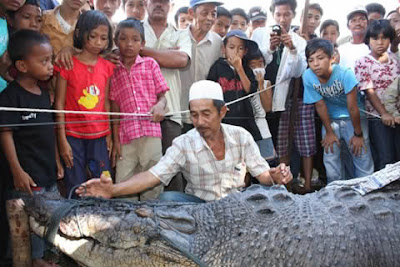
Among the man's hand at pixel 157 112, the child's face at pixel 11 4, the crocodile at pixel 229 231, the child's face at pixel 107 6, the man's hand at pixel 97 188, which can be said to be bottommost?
the crocodile at pixel 229 231

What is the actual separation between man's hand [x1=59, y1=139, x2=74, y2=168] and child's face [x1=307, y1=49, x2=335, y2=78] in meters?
2.11

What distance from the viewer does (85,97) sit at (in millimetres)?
2822

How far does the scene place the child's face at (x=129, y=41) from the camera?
9.82 ft

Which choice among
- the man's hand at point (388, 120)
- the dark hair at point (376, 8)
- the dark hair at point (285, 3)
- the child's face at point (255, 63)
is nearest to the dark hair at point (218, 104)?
the child's face at point (255, 63)

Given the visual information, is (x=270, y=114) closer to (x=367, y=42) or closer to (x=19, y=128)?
(x=367, y=42)

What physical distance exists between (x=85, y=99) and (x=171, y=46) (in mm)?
933

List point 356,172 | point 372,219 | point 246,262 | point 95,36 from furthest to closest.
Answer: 1. point 356,172
2. point 95,36
3. point 372,219
4. point 246,262

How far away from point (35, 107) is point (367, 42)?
3.02 m

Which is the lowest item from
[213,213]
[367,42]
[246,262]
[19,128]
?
A: [246,262]

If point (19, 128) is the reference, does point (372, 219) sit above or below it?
below

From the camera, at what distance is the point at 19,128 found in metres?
2.46

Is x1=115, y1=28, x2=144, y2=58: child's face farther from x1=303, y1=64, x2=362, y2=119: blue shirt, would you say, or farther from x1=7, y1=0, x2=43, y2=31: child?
x1=303, y1=64, x2=362, y2=119: blue shirt

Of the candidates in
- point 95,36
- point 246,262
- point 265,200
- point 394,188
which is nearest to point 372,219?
point 394,188

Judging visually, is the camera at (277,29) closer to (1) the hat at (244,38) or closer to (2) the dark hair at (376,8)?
(1) the hat at (244,38)
